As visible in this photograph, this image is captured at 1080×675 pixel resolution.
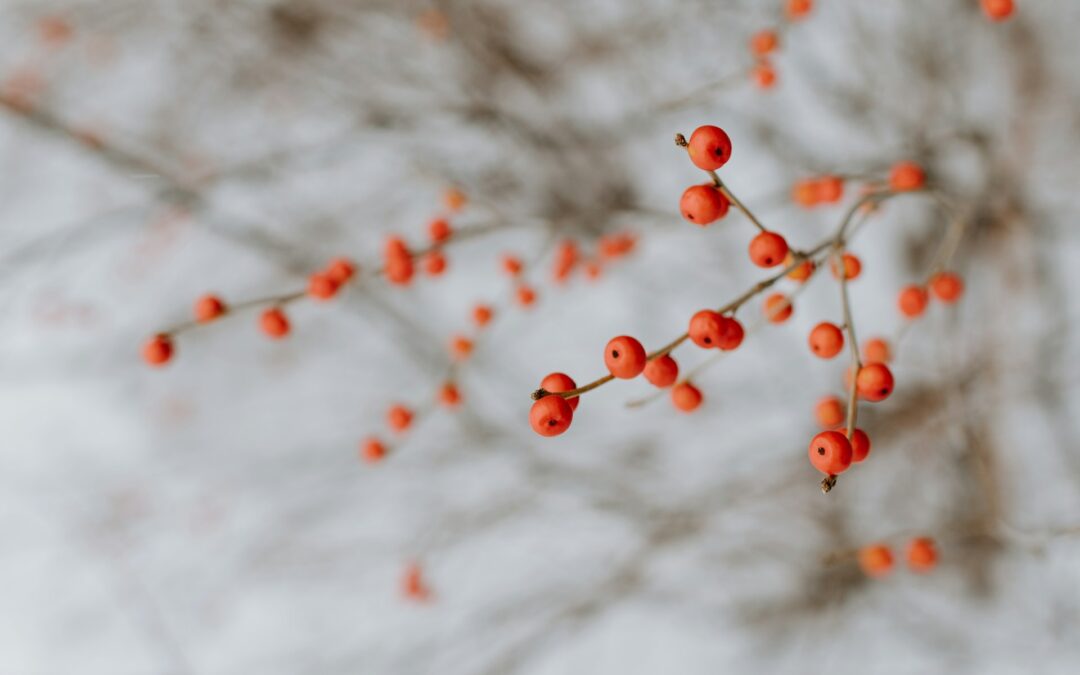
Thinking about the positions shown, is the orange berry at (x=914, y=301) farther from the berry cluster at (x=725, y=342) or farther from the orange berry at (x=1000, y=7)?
the orange berry at (x=1000, y=7)

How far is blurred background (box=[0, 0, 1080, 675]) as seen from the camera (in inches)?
49.2

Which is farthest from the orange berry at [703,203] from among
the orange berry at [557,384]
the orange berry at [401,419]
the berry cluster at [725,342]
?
the orange berry at [401,419]

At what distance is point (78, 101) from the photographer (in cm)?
150

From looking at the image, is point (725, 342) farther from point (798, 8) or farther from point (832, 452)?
point (798, 8)

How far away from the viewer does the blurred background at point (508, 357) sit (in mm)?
1250

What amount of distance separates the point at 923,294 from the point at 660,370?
275 millimetres

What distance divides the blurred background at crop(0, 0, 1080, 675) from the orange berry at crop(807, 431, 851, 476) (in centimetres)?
71

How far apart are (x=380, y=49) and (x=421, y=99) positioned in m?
0.11

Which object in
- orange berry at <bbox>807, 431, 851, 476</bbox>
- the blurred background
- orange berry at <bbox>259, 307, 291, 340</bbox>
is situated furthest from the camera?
the blurred background

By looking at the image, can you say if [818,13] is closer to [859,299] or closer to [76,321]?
[859,299]

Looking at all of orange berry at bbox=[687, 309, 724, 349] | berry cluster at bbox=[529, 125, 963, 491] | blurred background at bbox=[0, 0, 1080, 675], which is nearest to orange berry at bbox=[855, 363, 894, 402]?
berry cluster at bbox=[529, 125, 963, 491]

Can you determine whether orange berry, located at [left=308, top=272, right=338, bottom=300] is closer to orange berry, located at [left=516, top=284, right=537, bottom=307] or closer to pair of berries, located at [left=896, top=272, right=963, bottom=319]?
orange berry, located at [left=516, top=284, right=537, bottom=307]

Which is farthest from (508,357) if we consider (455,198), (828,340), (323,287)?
(828,340)

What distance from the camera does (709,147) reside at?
41 cm
